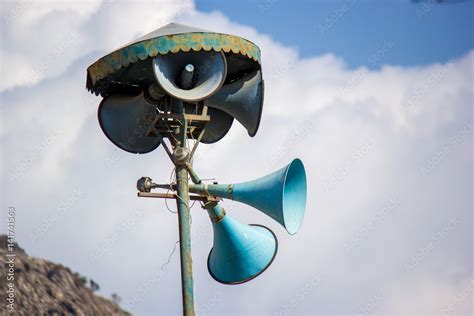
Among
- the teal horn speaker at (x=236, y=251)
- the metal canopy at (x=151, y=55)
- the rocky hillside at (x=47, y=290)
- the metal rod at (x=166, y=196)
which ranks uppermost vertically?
the rocky hillside at (x=47, y=290)

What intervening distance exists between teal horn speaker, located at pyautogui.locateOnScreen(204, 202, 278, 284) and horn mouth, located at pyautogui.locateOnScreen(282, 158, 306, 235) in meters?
1.38

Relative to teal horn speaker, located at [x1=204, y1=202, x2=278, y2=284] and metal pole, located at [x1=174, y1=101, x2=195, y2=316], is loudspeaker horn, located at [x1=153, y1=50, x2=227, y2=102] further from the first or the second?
teal horn speaker, located at [x1=204, y1=202, x2=278, y2=284]

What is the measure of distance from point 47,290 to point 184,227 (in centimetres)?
2340

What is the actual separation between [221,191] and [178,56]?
7.31ft

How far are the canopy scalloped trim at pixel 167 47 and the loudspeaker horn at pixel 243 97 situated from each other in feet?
3.72

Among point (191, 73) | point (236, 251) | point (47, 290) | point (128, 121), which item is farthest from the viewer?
point (47, 290)

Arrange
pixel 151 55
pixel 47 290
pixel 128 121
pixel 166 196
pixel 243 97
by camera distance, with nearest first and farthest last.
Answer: pixel 151 55 → pixel 166 196 → pixel 128 121 → pixel 243 97 → pixel 47 290

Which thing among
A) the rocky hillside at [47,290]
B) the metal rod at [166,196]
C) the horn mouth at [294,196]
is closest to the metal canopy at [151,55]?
the metal rod at [166,196]

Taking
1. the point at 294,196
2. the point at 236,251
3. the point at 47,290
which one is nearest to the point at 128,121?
the point at 236,251

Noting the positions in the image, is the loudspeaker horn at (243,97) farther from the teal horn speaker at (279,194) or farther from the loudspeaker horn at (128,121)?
the teal horn speaker at (279,194)

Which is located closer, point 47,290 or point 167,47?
point 167,47

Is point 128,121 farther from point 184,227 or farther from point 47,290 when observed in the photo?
point 47,290

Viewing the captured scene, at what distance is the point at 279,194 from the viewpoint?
17.6 metres

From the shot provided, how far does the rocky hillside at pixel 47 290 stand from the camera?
1462 inches
